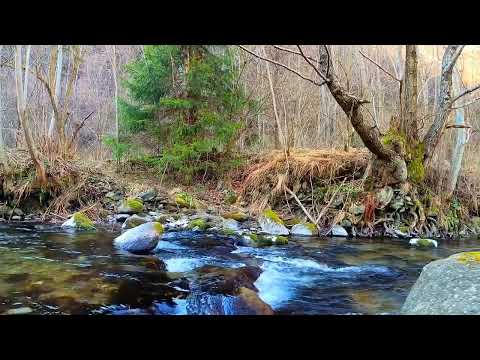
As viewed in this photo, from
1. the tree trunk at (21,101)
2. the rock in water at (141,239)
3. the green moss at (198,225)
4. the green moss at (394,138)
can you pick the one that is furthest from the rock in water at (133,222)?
the green moss at (394,138)

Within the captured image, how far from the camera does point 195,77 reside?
10.9 m

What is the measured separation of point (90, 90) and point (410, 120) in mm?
16166

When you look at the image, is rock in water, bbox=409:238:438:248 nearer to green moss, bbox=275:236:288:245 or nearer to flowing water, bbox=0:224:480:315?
flowing water, bbox=0:224:480:315

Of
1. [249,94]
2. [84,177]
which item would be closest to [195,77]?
[249,94]

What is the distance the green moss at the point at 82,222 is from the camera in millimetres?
8352

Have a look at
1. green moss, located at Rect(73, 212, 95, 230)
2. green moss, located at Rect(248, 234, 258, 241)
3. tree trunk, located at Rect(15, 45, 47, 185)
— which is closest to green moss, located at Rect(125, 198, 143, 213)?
green moss, located at Rect(73, 212, 95, 230)

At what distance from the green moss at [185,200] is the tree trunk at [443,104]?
5586 millimetres

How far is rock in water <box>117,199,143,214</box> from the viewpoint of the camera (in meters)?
9.54

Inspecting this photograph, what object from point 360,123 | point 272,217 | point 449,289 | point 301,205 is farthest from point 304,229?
point 449,289

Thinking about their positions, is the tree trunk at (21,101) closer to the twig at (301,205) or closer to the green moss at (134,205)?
the green moss at (134,205)

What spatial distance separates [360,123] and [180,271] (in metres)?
4.70

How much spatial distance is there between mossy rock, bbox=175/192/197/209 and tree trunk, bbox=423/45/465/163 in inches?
219
